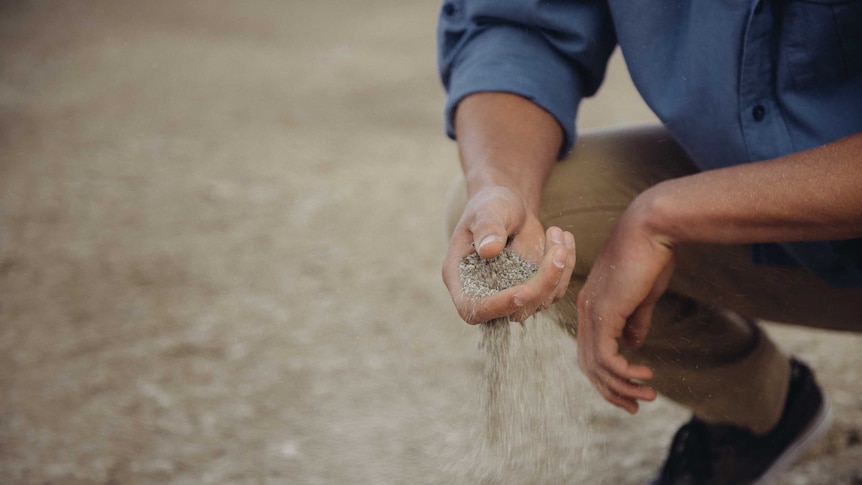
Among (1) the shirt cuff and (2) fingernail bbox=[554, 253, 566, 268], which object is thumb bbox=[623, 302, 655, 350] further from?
(1) the shirt cuff

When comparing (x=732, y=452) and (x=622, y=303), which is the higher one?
(x=622, y=303)

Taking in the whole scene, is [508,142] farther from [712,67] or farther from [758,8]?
[758,8]

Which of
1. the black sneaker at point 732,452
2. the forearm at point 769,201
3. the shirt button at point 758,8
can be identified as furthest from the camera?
the black sneaker at point 732,452

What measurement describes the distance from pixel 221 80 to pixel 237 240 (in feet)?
9.06

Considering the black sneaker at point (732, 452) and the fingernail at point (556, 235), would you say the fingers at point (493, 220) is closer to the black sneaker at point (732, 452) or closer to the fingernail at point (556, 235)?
the fingernail at point (556, 235)

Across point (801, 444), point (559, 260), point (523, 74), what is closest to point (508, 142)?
point (523, 74)

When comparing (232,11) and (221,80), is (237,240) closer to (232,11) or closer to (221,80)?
(221,80)

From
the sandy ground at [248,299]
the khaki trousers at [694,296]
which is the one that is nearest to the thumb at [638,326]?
the khaki trousers at [694,296]

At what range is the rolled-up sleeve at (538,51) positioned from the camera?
60.1 inches

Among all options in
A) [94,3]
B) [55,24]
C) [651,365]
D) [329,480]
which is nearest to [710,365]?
[651,365]

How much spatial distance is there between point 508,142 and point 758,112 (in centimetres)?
44

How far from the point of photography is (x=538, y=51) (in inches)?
61.6

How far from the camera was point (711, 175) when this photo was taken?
1.25 meters

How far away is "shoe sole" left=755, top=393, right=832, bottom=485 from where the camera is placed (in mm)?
1693
